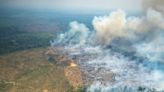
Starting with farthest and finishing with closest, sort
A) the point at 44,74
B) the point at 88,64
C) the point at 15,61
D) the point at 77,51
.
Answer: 1. the point at 77,51
2. the point at 15,61
3. the point at 88,64
4. the point at 44,74

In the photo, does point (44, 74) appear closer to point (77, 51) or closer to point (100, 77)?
point (100, 77)

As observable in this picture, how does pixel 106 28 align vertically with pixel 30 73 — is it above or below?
above

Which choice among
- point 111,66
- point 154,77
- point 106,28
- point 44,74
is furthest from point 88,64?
point 106,28

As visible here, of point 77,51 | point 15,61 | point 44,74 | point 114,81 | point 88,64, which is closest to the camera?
point 114,81

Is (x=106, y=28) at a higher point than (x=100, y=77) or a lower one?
higher

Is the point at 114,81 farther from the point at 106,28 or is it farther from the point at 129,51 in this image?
the point at 106,28

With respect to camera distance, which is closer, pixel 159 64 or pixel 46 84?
pixel 46 84

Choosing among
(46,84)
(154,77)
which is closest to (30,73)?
(46,84)

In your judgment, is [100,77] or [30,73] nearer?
[100,77]

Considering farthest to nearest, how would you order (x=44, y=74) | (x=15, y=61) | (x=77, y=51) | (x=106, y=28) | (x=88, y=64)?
(x=106, y=28) < (x=77, y=51) < (x=15, y=61) < (x=88, y=64) < (x=44, y=74)
